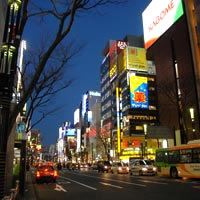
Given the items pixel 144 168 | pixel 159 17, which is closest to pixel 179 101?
pixel 144 168

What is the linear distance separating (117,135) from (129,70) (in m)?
21.9

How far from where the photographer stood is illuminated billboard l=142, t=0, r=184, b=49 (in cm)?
5003

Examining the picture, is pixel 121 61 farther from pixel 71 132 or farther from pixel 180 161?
pixel 71 132

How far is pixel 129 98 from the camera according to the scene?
85.5m

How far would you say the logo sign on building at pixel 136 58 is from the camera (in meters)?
90.1

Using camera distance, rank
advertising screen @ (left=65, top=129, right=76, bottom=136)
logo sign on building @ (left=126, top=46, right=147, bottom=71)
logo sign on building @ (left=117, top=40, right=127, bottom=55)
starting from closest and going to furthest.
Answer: logo sign on building @ (left=126, top=46, right=147, bottom=71) < logo sign on building @ (left=117, top=40, right=127, bottom=55) < advertising screen @ (left=65, top=129, right=76, bottom=136)

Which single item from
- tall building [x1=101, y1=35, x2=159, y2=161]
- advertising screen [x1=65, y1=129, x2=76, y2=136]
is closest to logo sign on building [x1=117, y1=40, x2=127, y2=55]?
tall building [x1=101, y1=35, x2=159, y2=161]

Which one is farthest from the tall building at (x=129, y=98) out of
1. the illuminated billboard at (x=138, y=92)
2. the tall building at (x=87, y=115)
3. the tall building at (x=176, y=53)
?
the tall building at (x=87, y=115)

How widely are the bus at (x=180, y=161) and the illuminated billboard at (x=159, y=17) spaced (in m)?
30.4

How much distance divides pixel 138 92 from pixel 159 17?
32682 mm

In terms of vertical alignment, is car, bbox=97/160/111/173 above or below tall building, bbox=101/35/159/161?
below

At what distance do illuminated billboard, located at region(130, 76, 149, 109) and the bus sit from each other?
5454cm

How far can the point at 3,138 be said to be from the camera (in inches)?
244

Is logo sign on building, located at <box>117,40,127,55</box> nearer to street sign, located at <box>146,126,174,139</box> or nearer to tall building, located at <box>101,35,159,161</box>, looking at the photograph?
tall building, located at <box>101,35,159,161</box>
